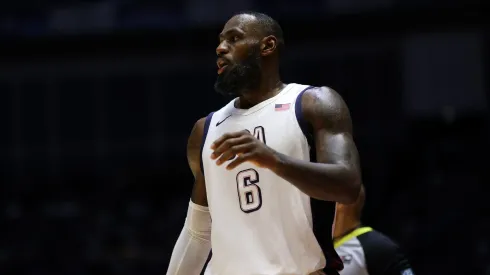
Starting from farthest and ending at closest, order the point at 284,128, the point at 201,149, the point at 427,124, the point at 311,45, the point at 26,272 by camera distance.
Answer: the point at 311,45, the point at 427,124, the point at 26,272, the point at 201,149, the point at 284,128

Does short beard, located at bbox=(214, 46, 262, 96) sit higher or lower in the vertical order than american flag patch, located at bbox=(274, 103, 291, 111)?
higher

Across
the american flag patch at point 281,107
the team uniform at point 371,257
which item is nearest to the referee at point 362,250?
the team uniform at point 371,257

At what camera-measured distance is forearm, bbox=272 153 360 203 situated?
3.04m

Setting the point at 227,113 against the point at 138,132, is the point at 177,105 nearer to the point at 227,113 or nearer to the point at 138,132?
the point at 138,132

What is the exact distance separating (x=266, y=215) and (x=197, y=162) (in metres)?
0.62

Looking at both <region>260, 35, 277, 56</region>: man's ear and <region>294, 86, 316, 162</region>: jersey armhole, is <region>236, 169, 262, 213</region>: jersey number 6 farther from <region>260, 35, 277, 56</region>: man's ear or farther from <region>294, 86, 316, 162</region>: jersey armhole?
<region>260, 35, 277, 56</region>: man's ear

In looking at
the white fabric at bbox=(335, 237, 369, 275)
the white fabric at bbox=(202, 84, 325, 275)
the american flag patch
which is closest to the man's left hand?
the white fabric at bbox=(202, 84, 325, 275)

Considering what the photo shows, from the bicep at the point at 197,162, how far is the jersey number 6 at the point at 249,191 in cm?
39

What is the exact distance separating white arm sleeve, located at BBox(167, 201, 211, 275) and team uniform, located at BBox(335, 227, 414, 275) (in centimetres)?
140

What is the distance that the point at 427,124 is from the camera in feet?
45.4

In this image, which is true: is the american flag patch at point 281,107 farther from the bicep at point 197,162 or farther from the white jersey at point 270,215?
the bicep at point 197,162

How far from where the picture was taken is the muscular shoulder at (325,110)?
3395 millimetres

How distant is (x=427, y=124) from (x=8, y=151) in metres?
7.57

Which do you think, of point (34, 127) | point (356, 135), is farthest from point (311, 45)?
point (34, 127)
